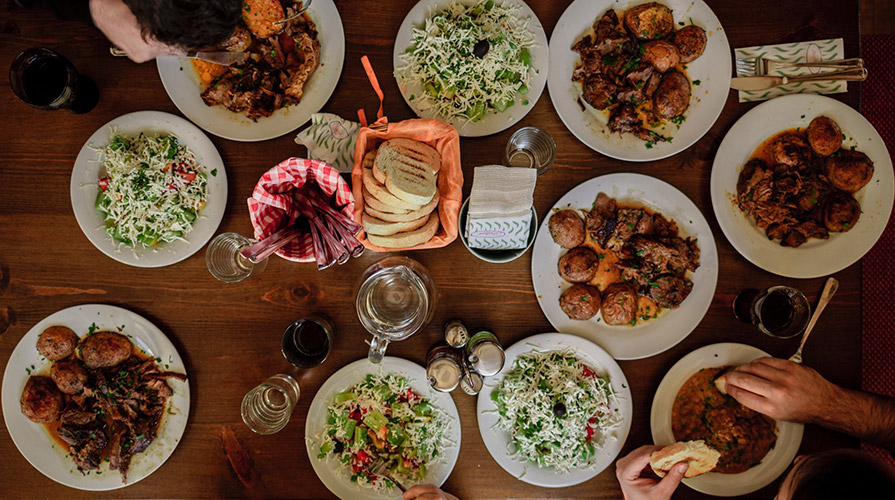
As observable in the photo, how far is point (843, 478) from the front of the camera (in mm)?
1757

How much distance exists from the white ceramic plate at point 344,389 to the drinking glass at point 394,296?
164 mm

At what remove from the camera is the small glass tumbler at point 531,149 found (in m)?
2.30

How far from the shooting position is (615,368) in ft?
7.68

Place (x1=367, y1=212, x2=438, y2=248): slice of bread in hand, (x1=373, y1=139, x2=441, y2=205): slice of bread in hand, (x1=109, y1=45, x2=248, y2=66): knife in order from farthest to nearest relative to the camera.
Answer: (x1=109, y1=45, x2=248, y2=66): knife < (x1=367, y1=212, x2=438, y2=248): slice of bread in hand < (x1=373, y1=139, x2=441, y2=205): slice of bread in hand

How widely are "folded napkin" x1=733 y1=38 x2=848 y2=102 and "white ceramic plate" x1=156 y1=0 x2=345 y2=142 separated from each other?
1.97m

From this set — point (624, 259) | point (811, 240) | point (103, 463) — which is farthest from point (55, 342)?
point (811, 240)

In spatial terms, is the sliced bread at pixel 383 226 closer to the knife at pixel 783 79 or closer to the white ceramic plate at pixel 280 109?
the white ceramic plate at pixel 280 109

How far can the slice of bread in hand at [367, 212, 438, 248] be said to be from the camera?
1.96m

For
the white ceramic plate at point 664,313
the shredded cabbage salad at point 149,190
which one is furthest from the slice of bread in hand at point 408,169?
the shredded cabbage salad at point 149,190

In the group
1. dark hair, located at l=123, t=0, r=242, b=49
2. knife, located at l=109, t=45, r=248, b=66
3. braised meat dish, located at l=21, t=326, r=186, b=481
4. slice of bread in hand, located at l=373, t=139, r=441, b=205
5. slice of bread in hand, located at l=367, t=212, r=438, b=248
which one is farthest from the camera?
braised meat dish, located at l=21, t=326, r=186, b=481

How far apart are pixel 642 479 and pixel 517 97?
1.90 meters

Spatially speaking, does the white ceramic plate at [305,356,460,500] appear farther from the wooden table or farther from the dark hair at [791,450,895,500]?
the dark hair at [791,450,895,500]

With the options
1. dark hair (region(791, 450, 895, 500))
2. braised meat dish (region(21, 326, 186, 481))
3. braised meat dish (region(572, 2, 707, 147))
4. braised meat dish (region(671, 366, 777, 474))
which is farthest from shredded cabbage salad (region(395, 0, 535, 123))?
dark hair (region(791, 450, 895, 500))

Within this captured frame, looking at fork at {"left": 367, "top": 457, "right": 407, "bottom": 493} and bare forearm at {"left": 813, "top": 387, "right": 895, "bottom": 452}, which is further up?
fork at {"left": 367, "top": 457, "right": 407, "bottom": 493}
